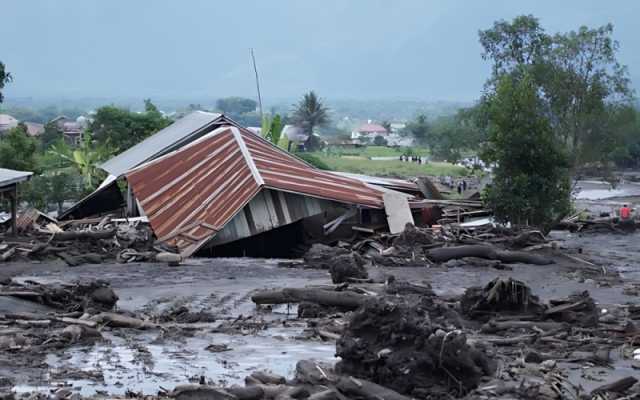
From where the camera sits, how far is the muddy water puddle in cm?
1143

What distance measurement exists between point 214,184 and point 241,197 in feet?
5.73

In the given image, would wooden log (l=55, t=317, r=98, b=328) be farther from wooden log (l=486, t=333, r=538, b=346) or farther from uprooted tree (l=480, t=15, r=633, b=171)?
uprooted tree (l=480, t=15, r=633, b=171)

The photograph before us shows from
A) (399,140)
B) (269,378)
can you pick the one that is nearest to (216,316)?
(269,378)

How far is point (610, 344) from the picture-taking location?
13.9 meters

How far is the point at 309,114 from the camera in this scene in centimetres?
11556

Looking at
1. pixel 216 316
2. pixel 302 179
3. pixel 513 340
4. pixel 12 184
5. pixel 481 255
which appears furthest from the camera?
pixel 302 179

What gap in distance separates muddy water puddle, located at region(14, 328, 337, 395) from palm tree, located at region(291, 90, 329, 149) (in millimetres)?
98326

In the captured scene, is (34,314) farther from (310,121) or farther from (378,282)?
(310,121)

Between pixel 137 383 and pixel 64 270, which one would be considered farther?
pixel 64 270

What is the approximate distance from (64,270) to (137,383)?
1327 centimetres

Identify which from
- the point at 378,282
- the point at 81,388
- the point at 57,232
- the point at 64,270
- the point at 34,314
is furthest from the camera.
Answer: the point at 57,232

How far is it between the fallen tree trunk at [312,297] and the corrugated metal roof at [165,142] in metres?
17.4

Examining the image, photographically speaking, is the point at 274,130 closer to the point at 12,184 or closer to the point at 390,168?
the point at 12,184

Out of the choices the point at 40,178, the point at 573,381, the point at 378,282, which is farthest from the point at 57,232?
the point at 40,178
